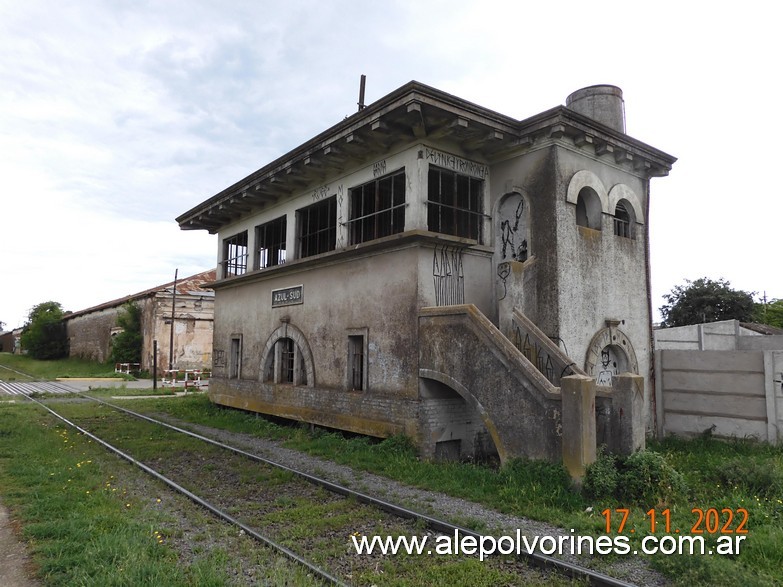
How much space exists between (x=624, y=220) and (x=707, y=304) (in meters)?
27.5

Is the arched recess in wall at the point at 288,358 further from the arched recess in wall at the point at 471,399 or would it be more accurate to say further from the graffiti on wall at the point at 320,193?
the arched recess in wall at the point at 471,399

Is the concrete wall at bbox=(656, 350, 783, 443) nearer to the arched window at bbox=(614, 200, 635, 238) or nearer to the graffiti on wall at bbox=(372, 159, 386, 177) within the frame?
the arched window at bbox=(614, 200, 635, 238)

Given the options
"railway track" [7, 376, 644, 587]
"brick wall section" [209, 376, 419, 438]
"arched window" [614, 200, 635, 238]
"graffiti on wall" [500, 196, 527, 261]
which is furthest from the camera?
"arched window" [614, 200, 635, 238]

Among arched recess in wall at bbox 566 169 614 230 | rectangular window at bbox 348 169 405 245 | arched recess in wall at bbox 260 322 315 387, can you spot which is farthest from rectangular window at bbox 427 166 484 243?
arched recess in wall at bbox 260 322 315 387

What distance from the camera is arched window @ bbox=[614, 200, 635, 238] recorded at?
40.1 feet

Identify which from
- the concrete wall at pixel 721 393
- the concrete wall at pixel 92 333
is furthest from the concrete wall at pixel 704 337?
the concrete wall at pixel 92 333

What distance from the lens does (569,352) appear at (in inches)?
400

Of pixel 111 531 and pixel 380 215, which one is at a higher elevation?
pixel 380 215

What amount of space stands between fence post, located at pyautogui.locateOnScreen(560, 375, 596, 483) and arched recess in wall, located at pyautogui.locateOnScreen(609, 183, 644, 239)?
6147mm

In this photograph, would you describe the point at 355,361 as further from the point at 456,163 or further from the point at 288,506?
the point at 288,506

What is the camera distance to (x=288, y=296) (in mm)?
14070

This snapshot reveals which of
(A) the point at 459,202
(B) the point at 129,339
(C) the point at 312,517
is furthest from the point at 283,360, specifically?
(B) the point at 129,339

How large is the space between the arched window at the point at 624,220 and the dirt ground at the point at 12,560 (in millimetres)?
11840

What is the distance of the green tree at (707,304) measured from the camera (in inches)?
1334
